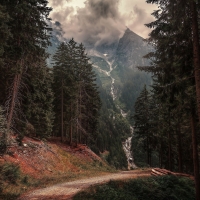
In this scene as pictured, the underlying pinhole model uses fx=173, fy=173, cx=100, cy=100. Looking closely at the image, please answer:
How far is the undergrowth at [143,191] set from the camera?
855 cm

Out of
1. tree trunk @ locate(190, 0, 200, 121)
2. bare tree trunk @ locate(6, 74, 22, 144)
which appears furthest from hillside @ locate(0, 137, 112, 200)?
tree trunk @ locate(190, 0, 200, 121)

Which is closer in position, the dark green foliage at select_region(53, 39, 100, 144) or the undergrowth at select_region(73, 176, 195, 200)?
the undergrowth at select_region(73, 176, 195, 200)

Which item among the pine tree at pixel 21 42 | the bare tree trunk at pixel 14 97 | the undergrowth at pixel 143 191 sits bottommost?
the undergrowth at pixel 143 191

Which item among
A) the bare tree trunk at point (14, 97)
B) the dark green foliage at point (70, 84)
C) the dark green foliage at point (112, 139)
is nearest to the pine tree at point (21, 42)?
the bare tree trunk at point (14, 97)

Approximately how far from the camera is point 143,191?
32.7 ft

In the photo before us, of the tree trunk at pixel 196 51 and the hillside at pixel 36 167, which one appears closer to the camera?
the tree trunk at pixel 196 51

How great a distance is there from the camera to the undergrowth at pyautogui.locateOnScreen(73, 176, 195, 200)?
8.55 m

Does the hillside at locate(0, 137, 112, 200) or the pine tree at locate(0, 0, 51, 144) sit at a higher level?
the pine tree at locate(0, 0, 51, 144)

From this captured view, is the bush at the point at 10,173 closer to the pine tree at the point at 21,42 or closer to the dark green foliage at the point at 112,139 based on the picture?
the pine tree at the point at 21,42

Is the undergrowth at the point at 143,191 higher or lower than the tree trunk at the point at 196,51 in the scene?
lower

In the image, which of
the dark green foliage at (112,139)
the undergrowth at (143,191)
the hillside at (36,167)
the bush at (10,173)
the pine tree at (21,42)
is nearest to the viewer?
the undergrowth at (143,191)

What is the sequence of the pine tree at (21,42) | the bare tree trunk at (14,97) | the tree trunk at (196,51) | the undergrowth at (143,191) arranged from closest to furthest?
the tree trunk at (196,51) → the undergrowth at (143,191) → the pine tree at (21,42) → the bare tree trunk at (14,97)

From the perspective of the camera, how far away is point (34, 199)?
28.5 ft

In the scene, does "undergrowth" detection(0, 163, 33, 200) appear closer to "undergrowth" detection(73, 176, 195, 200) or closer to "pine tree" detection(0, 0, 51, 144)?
"pine tree" detection(0, 0, 51, 144)
